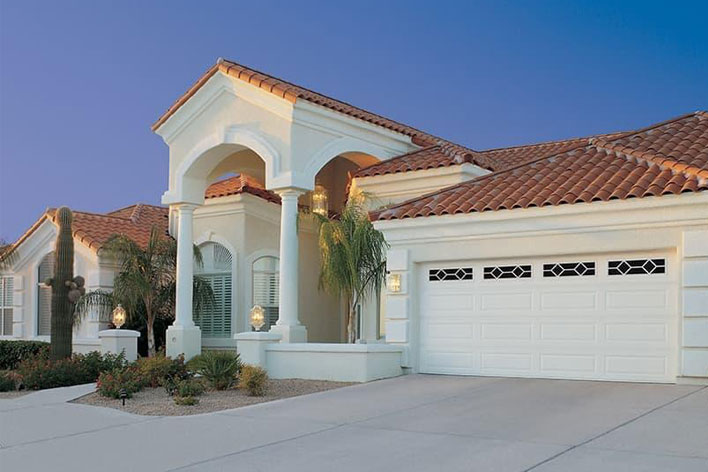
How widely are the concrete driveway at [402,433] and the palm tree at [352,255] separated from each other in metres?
3.69

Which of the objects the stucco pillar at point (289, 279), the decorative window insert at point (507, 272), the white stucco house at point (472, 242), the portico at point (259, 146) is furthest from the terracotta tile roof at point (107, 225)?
the decorative window insert at point (507, 272)

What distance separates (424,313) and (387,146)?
606 cm

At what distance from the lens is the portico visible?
17.9 metres

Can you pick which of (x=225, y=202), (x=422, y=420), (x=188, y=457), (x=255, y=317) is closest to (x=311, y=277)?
(x=225, y=202)

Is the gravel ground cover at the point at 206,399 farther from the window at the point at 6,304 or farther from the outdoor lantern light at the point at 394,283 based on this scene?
the window at the point at 6,304

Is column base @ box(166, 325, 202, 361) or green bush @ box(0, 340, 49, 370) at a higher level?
column base @ box(166, 325, 202, 361)

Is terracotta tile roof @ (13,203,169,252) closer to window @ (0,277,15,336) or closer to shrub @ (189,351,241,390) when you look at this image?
window @ (0,277,15,336)

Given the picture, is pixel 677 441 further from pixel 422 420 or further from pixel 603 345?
pixel 603 345

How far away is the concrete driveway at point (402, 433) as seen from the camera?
27.1 ft

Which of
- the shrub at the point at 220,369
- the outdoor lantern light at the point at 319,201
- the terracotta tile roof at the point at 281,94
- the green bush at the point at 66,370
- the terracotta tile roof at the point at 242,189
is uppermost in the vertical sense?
the terracotta tile roof at the point at 281,94

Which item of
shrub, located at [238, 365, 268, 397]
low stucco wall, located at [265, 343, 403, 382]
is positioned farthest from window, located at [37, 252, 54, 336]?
shrub, located at [238, 365, 268, 397]

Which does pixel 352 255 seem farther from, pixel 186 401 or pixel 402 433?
pixel 402 433

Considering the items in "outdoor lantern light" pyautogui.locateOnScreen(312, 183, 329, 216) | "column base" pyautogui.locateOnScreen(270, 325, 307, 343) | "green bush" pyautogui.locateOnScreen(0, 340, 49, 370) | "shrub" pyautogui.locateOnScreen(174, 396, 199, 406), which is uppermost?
"outdoor lantern light" pyautogui.locateOnScreen(312, 183, 329, 216)

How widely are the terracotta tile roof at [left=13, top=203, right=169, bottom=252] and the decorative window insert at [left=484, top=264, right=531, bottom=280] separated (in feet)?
35.6
